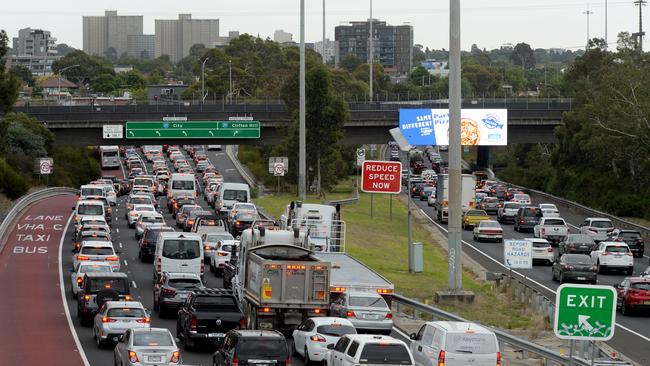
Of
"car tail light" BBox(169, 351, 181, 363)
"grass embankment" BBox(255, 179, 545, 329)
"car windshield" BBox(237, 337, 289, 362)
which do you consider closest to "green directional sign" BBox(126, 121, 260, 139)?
"grass embankment" BBox(255, 179, 545, 329)

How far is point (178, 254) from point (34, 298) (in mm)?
4957

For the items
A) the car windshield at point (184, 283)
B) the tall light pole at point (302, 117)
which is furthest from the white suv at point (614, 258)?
the car windshield at point (184, 283)

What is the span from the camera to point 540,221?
72125 millimetres

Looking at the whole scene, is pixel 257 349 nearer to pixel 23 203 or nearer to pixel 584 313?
pixel 584 313

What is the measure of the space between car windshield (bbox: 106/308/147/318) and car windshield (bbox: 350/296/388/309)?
531 centimetres

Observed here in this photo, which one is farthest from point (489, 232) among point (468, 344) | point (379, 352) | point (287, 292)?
point (379, 352)

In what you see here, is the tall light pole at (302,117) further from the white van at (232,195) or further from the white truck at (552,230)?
the white truck at (552,230)

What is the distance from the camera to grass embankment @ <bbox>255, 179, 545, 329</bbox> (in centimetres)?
3862

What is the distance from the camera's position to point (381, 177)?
53969 mm

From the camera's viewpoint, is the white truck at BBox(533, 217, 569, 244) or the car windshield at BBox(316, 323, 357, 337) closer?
the car windshield at BBox(316, 323, 357, 337)

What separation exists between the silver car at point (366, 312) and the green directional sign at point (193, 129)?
6817 centimetres

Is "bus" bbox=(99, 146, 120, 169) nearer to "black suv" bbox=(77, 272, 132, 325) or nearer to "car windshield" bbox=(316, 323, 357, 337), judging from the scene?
"black suv" bbox=(77, 272, 132, 325)

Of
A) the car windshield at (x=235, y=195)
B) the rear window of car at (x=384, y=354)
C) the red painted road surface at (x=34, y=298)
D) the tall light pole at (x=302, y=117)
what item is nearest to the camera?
the rear window of car at (x=384, y=354)

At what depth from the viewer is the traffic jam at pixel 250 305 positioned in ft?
82.7
